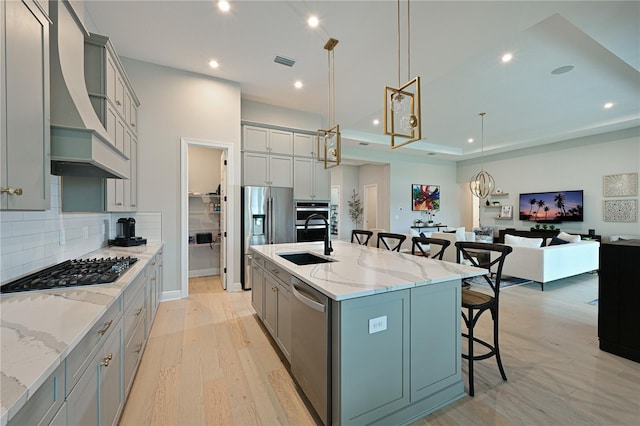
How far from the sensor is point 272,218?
4.56 m

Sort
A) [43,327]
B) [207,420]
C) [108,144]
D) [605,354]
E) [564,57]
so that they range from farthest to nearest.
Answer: [564,57]
[605,354]
[108,144]
[207,420]
[43,327]

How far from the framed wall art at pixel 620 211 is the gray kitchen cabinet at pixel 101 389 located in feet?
31.8

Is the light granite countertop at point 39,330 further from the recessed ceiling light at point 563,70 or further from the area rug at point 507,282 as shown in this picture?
the recessed ceiling light at point 563,70

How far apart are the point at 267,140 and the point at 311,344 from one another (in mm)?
3841

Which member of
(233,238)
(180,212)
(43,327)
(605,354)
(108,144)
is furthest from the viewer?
(233,238)

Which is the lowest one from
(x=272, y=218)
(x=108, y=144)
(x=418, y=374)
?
(x=418, y=374)

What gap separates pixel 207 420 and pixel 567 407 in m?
2.41

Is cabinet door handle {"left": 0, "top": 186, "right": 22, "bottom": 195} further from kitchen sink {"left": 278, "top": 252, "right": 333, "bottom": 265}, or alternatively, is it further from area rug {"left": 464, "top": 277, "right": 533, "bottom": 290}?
area rug {"left": 464, "top": 277, "right": 533, "bottom": 290}

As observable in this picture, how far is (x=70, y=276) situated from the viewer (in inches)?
64.7

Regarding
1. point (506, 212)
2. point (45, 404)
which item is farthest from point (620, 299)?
point (506, 212)

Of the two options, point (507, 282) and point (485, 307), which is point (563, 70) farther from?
point (485, 307)

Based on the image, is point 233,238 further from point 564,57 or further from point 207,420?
point 564,57

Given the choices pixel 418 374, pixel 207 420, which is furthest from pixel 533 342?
pixel 207 420

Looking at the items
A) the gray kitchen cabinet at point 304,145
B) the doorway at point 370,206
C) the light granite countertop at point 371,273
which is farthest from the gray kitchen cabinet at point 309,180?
the doorway at point 370,206
